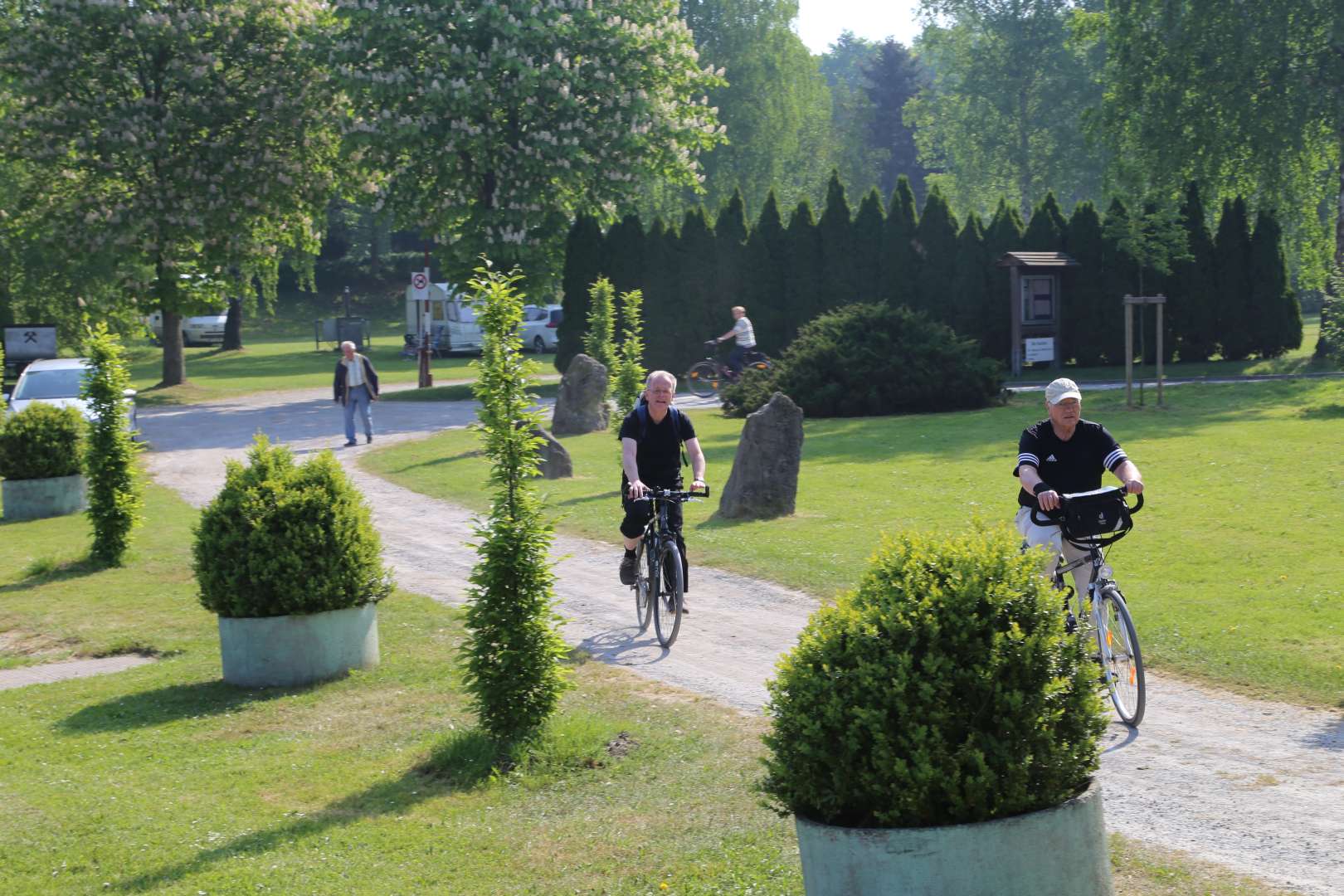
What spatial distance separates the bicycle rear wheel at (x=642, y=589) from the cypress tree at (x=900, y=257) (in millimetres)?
25470

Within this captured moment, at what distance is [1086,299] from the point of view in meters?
34.6

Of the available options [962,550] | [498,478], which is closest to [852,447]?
[498,478]

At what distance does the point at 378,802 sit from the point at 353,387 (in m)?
18.7

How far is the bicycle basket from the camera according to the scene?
771 centimetres

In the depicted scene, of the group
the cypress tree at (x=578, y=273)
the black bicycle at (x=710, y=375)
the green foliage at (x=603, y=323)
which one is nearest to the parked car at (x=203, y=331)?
the cypress tree at (x=578, y=273)

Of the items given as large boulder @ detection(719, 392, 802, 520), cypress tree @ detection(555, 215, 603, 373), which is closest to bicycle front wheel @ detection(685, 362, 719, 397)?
cypress tree @ detection(555, 215, 603, 373)

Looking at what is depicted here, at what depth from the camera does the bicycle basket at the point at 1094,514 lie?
303 inches

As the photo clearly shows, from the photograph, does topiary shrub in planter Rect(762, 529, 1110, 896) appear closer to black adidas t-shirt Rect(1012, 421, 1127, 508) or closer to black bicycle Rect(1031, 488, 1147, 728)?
black bicycle Rect(1031, 488, 1147, 728)

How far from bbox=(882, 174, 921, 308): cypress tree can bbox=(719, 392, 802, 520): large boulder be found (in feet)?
66.5

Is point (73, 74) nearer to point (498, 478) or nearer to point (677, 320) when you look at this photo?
point (677, 320)

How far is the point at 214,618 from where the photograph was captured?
39.5 ft

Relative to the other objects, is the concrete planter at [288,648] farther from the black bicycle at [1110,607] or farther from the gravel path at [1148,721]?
the black bicycle at [1110,607]

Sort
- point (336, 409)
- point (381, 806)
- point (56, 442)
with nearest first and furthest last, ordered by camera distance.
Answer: point (381, 806)
point (56, 442)
point (336, 409)

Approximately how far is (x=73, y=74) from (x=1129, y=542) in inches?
1119
